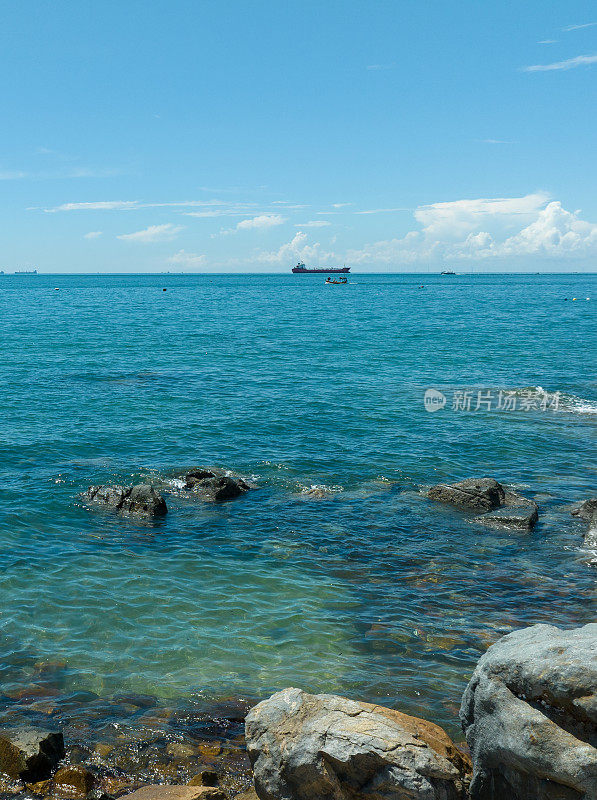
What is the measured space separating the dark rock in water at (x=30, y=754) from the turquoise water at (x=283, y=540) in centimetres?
255

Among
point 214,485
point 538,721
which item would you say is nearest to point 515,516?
point 214,485

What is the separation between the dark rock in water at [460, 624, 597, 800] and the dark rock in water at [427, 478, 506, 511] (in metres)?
14.8

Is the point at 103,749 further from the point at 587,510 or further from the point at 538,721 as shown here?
the point at 587,510

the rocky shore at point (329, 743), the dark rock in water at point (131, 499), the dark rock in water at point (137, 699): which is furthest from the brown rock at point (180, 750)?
the dark rock in water at point (131, 499)

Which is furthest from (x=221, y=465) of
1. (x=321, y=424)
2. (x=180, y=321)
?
(x=180, y=321)

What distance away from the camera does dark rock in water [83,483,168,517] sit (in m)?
24.0

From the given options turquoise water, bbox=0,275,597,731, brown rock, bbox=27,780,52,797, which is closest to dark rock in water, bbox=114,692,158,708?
turquoise water, bbox=0,275,597,731

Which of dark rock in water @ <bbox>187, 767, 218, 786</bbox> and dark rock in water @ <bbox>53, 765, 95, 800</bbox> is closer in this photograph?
dark rock in water @ <bbox>53, 765, 95, 800</bbox>

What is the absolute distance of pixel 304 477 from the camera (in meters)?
28.4

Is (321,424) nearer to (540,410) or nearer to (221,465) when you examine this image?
(221,465)

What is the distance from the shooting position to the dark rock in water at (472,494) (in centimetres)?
2453

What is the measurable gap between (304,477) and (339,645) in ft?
42.4

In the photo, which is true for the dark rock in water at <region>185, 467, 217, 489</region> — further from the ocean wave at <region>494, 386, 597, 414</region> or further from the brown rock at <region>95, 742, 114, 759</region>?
the ocean wave at <region>494, 386, 597, 414</region>

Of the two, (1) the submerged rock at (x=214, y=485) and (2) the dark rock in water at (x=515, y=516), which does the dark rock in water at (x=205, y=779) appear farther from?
(2) the dark rock in water at (x=515, y=516)
